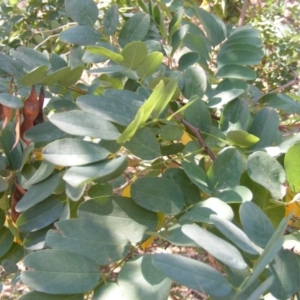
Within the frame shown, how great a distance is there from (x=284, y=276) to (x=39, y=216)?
29cm

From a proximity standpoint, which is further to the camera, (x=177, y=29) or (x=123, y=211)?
(x=177, y=29)

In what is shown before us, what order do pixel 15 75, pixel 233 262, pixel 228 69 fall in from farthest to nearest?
pixel 228 69 < pixel 15 75 < pixel 233 262

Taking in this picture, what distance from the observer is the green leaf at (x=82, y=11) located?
0.67 meters

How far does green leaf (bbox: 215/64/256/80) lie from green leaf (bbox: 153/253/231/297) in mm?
387

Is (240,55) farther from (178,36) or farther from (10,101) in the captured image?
(10,101)

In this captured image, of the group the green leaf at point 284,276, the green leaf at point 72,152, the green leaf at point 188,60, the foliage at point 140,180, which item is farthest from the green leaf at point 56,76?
the green leaf at point 284,276

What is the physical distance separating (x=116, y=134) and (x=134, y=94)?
84 mm

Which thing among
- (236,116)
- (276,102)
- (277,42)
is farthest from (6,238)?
(277,42)

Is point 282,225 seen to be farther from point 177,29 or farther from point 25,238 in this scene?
point 177,29

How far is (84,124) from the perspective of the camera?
462 millimetres

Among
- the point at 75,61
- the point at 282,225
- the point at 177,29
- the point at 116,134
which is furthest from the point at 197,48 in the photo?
the point at 282,225

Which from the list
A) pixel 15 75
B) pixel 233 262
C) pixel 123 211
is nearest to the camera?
pixel 233 262

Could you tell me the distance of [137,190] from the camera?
0.47 metres

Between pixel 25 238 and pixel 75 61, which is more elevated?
pixel 75 61
